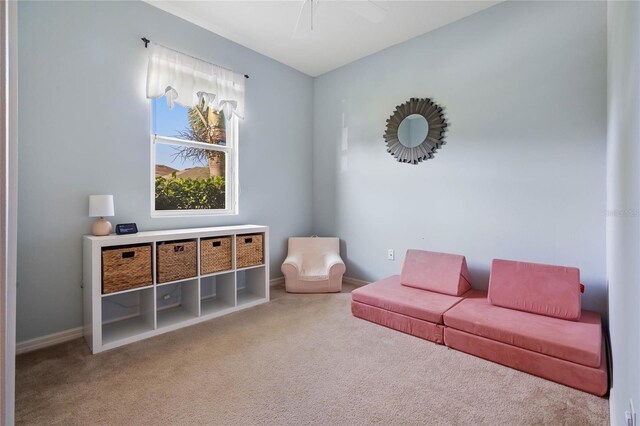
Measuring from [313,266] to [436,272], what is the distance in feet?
4.89

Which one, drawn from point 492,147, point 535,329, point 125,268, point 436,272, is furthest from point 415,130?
point 125,268

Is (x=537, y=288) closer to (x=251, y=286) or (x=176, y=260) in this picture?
(x=251, y=286)

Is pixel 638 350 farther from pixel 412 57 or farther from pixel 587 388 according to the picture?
pixel 412 57

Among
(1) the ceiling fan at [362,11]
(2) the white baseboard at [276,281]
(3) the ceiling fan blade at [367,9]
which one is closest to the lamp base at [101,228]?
(2) the white baseboard at [276,281]

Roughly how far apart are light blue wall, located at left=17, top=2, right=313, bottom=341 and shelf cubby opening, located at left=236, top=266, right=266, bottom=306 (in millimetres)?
819

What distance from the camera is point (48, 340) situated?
7.51 feet

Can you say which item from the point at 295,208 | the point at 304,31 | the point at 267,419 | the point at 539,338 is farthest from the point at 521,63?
the point at 267,419

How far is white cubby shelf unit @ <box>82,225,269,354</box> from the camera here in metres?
2.20

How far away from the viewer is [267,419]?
1.52 metres

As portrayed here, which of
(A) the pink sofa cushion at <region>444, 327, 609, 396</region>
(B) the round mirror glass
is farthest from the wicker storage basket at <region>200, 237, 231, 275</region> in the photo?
(B) the round mirror glass

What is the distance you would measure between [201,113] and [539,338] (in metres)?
3.47

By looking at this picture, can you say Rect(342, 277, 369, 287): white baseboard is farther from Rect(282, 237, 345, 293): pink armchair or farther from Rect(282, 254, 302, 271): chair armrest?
Rect(282, 254, 302, 271): chair armrest

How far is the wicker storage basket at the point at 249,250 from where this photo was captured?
120 inches

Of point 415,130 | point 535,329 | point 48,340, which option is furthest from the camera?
point 415,130
